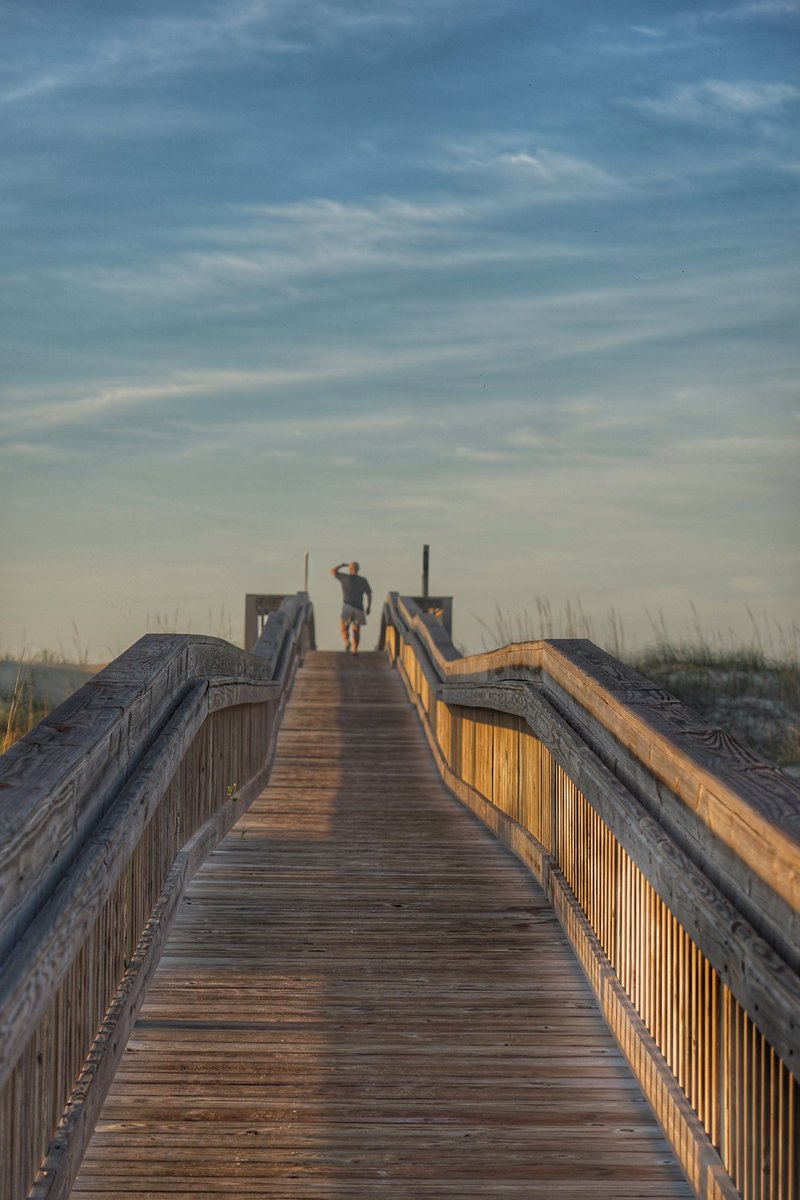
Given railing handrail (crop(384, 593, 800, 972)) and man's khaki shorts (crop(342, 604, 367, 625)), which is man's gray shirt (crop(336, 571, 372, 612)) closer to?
man's khaki shorts (crop(342, 604, 367, 625))

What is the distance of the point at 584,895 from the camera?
5.48m

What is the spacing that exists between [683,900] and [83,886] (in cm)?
164

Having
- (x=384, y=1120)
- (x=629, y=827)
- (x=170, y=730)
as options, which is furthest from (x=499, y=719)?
(x=384, y=1120)

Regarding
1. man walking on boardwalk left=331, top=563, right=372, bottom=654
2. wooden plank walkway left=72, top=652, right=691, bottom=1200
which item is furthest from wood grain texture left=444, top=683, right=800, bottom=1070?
man walking on boardwalk left=331, top=563, right=372, bottom=654

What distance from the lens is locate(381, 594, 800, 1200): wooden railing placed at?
300 centimetres

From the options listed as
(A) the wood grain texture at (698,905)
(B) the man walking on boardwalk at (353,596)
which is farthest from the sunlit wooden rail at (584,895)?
(B) the man walking on boardwalk at (353,596)

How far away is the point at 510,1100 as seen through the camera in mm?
3936

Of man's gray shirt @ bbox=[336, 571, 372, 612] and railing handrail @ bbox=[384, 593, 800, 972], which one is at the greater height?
man's gray shirt @ bbox=[336, 571, 372, 612]

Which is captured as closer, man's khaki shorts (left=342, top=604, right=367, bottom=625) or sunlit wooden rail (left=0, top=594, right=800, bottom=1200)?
sunlit wooden rail (left=0, top=594, right=800, bottom=1200)

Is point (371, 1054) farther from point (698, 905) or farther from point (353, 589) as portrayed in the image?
point (353, 589)

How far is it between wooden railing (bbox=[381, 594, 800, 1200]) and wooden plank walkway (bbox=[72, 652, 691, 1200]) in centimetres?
16

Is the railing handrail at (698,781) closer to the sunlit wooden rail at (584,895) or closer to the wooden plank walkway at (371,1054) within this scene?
the sunlit wooden rail at (584,895)

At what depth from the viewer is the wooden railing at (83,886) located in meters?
3.04

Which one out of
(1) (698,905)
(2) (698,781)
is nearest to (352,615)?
(2) (698,781)
